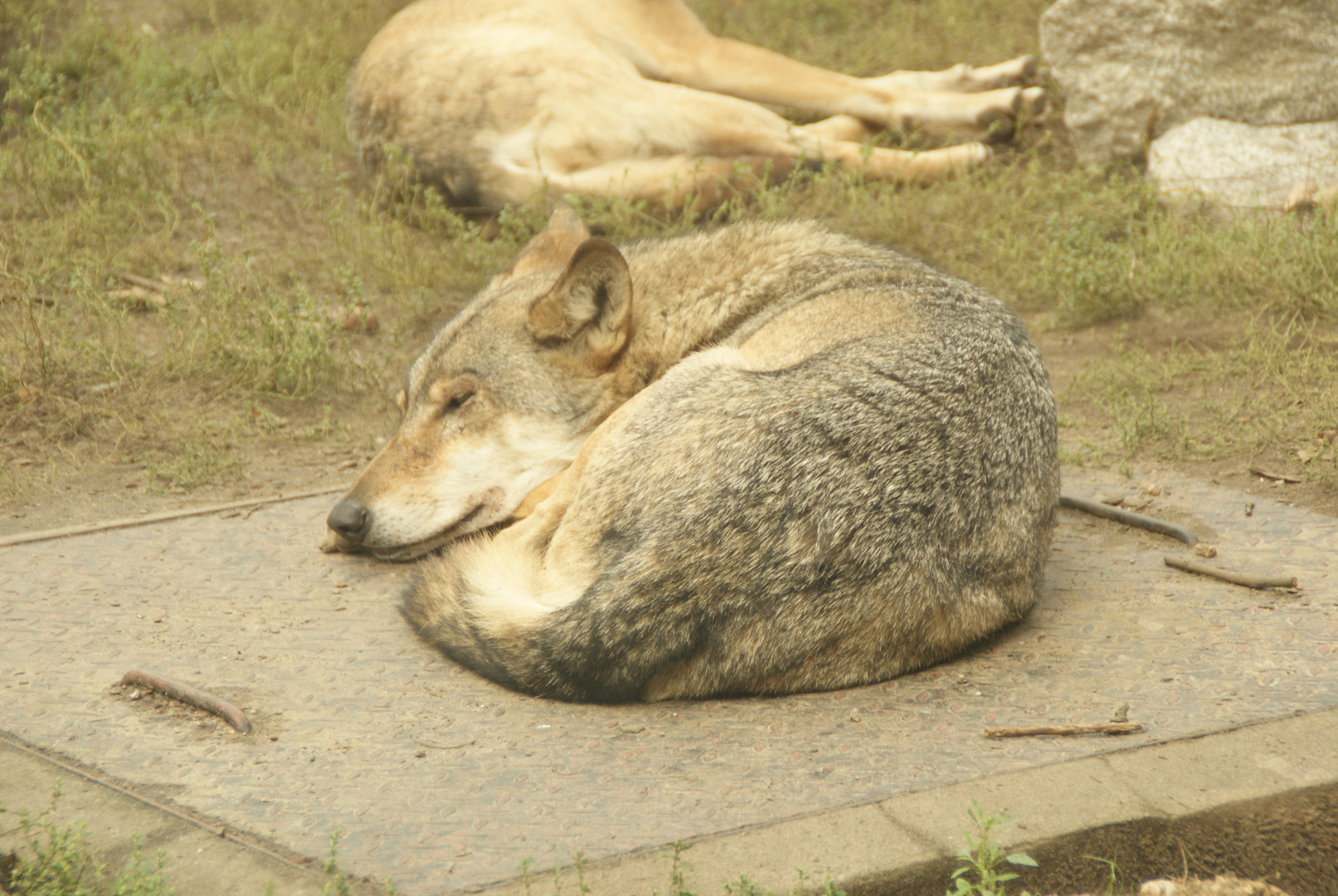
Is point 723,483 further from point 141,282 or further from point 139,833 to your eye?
point 141,282

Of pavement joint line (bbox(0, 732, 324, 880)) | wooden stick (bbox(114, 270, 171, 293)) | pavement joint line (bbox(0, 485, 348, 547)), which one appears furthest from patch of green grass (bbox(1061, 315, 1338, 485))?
wooden stick (bbox(114, 270, 171, 293))

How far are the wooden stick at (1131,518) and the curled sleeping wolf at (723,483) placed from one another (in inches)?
28.6

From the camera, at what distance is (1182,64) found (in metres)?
7.25

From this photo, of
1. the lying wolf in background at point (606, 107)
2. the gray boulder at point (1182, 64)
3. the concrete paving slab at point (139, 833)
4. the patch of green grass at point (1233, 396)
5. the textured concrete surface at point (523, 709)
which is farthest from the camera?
the lying wolf in background at point (606, 107)

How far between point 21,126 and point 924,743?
25.0 ft

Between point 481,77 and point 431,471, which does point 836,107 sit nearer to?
point 481,77

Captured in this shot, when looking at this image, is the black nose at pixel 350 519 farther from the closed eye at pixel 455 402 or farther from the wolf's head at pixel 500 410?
the closed eye at pixel 455 402

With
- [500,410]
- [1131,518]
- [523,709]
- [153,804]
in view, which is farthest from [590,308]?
[153,804]

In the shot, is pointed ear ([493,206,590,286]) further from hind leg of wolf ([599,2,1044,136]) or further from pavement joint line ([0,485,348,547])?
hind leg of wolf ([599,2,1044,136])

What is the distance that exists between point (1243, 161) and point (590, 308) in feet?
15.9

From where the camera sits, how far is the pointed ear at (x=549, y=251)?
15.5 feet

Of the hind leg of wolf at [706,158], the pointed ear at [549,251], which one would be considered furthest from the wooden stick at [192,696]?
the hind leg of wolf at [706,158]

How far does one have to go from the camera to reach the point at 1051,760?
2557 millimetres

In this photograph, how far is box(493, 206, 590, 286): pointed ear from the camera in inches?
185
